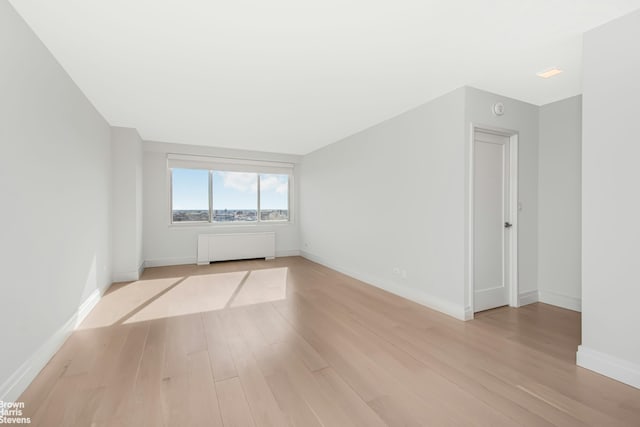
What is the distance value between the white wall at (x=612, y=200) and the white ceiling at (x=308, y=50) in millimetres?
295

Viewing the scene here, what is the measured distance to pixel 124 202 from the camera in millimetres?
4539

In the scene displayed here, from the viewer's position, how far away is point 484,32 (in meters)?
2.11

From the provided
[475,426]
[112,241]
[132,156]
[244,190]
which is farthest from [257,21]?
[244,190]

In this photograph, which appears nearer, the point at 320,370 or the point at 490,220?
the point at 320,370

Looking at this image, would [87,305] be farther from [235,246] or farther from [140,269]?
[235,246]

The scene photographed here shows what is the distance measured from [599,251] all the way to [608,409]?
1.05 m

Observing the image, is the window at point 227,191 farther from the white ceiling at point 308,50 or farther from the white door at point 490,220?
the white door at point 490,220

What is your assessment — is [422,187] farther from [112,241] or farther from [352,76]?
[112,241]

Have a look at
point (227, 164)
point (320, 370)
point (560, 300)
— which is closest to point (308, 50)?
point (320, 370)

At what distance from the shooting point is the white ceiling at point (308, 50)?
6.11 feet

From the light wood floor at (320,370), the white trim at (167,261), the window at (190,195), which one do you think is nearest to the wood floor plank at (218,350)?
the light wood floor at (320,370)

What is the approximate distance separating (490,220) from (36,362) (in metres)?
4.53

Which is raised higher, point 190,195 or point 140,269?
point 190,195

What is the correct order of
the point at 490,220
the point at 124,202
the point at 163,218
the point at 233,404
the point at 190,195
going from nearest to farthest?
the point at 233,404 < the point at 490,220 < the point at 124,202 < the point at 163,218 < the point at 190,195
